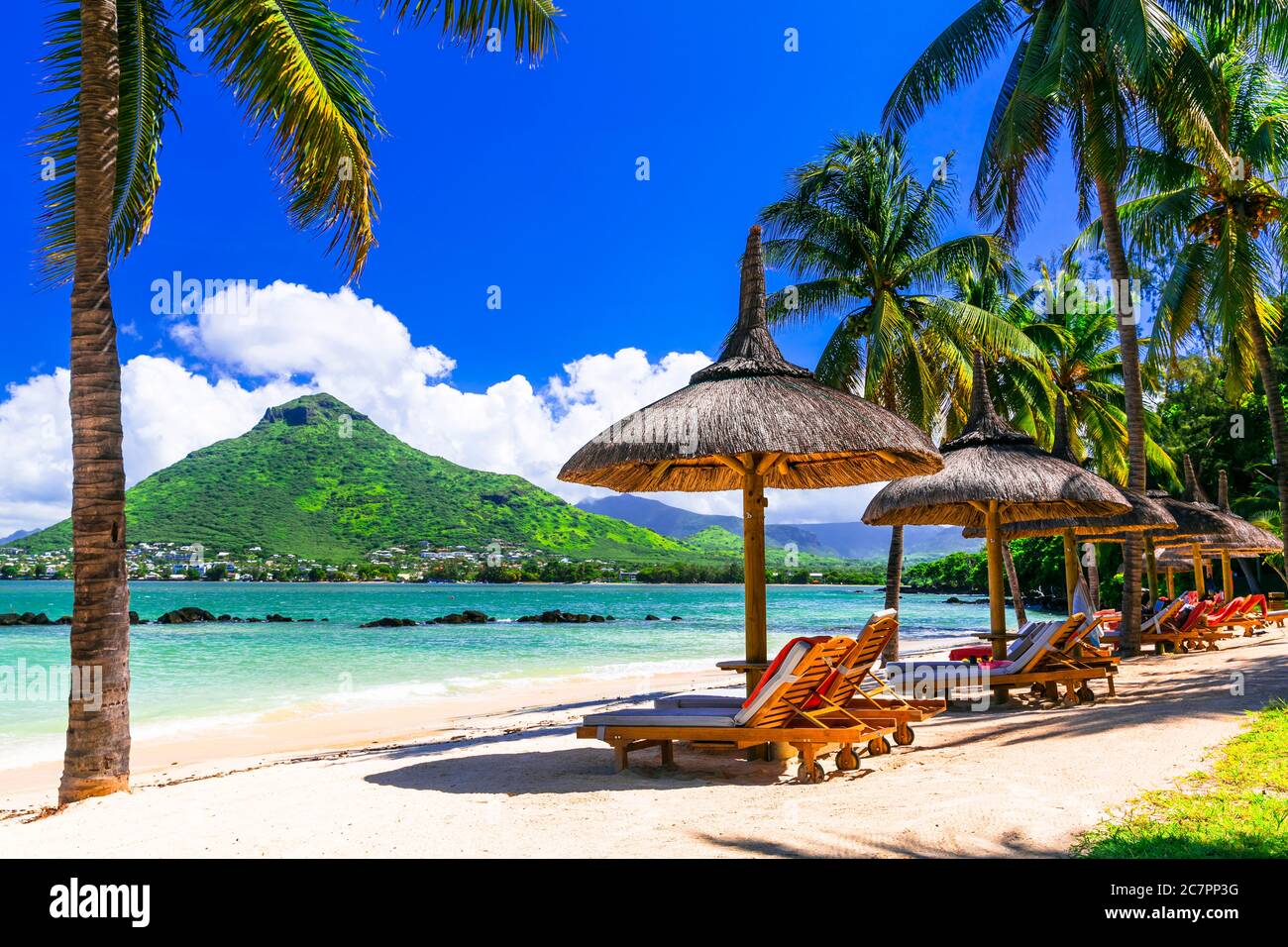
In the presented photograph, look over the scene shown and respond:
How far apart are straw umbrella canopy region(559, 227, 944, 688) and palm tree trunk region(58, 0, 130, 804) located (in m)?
3.10

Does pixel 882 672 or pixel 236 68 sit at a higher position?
pixel 236 68

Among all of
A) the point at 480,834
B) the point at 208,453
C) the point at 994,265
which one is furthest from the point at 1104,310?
the point at 208,453

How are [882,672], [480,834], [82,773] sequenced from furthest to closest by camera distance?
[882,672] < [82,773] < [480,834]

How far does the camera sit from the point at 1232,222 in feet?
40.7

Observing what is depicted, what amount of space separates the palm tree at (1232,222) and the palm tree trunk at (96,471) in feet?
40.8

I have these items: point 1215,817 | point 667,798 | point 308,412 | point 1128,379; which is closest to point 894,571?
point 1128,379

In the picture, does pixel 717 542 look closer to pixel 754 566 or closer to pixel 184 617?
pixel 184 617

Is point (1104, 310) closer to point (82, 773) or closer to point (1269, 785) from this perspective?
point (1269, 785)

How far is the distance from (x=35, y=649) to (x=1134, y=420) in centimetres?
2954

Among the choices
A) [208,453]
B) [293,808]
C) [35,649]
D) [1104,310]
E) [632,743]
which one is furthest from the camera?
[208,453]

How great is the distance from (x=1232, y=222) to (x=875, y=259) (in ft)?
17.3

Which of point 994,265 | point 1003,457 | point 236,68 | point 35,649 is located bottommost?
point 35,649

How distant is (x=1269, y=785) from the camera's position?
15.1ft

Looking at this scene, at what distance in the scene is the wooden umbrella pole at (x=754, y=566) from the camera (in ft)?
22.5
